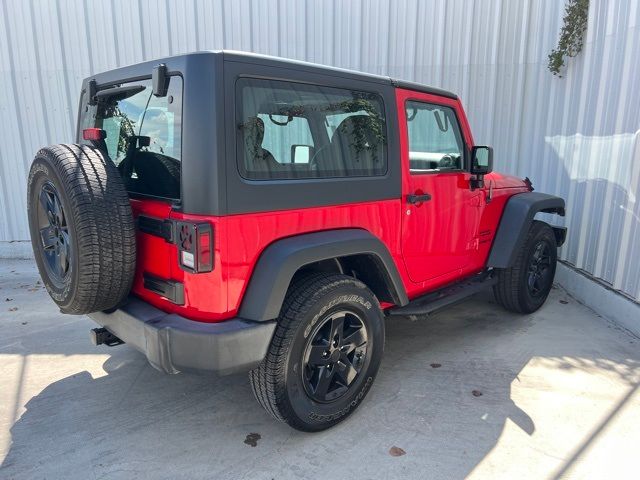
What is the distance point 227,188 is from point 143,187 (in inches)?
26.1

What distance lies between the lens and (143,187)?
2531 millimetres

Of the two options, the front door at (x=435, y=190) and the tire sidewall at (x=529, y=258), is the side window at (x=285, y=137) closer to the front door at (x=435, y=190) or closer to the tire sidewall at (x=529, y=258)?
the front door at (x=435, y=190)

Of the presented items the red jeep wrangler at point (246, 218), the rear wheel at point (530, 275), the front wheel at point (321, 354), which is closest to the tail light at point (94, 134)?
the red jeep wrangler at point (246, 218)

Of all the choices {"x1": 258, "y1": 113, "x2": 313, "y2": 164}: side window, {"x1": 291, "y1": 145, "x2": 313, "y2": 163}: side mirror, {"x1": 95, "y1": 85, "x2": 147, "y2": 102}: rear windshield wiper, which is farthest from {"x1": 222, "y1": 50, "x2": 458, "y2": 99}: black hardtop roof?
{"x1": 95, "y1": 85, "x2": 147, "y2": 102}: rear windshield wiper

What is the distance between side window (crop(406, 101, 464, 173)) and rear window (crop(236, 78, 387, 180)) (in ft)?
1.14

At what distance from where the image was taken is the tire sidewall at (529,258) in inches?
167

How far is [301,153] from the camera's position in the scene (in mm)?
2545

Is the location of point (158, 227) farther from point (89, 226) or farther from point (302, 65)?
point (302, 65)

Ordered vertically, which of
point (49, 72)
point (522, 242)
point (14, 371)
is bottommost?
point (14, 371)

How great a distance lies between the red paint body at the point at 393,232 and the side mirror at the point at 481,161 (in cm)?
8

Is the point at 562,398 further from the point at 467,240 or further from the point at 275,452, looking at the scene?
the point at 275,452

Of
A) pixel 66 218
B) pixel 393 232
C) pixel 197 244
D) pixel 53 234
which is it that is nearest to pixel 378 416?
pixel 393 232

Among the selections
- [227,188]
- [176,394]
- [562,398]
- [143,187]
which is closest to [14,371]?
[176,394]

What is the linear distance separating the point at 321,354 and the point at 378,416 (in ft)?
2.00
